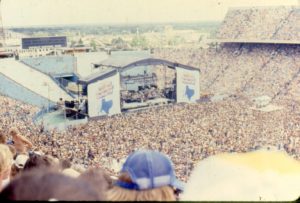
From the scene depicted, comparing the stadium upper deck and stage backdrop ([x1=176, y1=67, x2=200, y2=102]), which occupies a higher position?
the stadium upper deck

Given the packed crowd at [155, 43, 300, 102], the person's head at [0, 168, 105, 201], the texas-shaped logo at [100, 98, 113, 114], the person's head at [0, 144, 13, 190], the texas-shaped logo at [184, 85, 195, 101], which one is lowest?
the texas-shaped logo at [100, 98, 113, 114]

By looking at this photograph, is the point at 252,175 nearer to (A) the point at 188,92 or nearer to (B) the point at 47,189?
(A) the point at 188,92

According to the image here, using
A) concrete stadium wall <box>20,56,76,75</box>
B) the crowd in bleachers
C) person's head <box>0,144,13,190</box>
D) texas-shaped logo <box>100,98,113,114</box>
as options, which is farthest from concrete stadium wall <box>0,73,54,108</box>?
person's head <box>0,144,13,190</box>

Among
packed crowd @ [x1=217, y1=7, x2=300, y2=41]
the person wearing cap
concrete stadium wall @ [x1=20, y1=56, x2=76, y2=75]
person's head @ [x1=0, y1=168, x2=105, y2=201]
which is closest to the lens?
person's head @ [x1=0, y1=168, x2=105, y2=201]

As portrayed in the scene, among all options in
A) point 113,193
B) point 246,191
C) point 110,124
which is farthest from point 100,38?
point 113,193

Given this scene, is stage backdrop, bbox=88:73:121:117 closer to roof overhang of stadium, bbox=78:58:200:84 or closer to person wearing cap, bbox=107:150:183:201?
roof overhang of stadium, bbox=78:58:200:84

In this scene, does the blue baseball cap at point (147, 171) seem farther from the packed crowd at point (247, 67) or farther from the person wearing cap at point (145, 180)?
the packed crowd at point (247, 67)

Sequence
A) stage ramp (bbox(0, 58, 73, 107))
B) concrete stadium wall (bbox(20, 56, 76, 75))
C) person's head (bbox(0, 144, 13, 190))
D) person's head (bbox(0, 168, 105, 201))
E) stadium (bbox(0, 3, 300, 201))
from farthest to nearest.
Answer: stage ramp (bbox(0, 58, 73, 107)) < concrete stadium wall (bbox(20, 56, 76, 75)) < stadium (bbox(0, 3, 300, 201)) < person's head (bbox(0, 144, 13, 190)) < person's head (bbox(0, 168, 105, 201))
